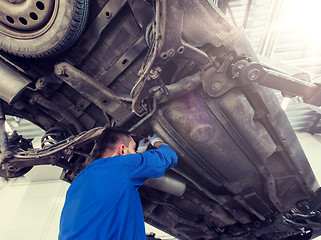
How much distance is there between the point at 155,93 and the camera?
1.23 metres

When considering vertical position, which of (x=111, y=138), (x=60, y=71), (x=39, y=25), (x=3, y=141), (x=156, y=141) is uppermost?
(x=39, y=25)

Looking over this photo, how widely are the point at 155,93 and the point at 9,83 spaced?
1056 millimetres

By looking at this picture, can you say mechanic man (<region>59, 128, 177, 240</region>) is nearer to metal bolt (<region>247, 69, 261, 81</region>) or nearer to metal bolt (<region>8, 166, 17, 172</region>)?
metal bolt (<region>8, 166, 17, 172</region>)

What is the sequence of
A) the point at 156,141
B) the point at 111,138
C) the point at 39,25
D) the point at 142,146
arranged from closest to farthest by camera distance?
the point at 39,25
the point at 111,138
the point at 156,141
the point at 142,146

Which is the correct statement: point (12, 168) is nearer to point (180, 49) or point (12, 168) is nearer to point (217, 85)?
point (180, 49)

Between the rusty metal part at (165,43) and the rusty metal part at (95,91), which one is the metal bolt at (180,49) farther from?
the rusty metal part at (95,91)

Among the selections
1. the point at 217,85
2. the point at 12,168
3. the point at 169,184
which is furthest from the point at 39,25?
the point at 169,184

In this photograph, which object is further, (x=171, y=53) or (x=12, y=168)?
(x=12, y=168)

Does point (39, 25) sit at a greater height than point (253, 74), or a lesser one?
greater

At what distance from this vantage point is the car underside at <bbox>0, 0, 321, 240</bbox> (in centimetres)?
103

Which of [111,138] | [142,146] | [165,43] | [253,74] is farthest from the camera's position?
[142,146]

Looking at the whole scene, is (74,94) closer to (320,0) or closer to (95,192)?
(95,192)

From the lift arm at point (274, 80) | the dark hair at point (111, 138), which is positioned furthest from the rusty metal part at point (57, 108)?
the lift arm at point (274, 80)

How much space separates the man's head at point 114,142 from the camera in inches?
49.4
